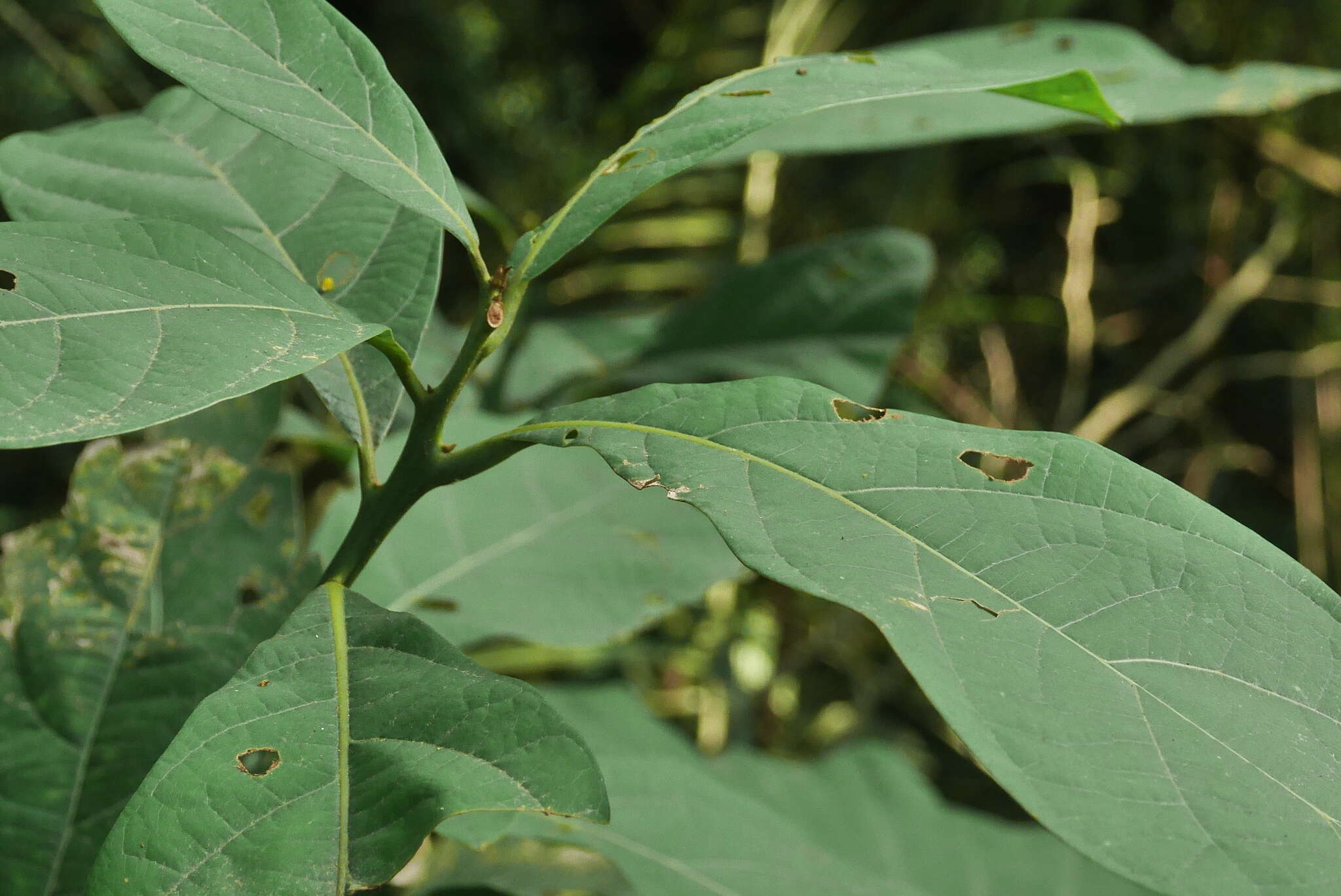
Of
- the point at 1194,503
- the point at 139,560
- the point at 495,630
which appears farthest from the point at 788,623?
the point at 1194,503

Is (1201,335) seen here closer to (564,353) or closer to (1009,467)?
(564,353)

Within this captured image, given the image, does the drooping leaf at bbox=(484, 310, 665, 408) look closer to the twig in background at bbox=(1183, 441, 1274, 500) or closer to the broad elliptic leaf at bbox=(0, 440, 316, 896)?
the broad elliptic leaf at bbox=(0, 440, 316, 896)

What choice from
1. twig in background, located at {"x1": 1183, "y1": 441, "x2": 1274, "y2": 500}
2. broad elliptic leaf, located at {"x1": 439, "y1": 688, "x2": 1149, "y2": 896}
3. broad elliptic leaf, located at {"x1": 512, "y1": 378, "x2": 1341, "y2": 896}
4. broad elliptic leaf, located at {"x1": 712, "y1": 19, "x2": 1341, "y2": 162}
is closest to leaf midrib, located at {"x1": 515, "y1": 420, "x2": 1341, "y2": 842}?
broad elliptic leaf, located at {"x1": 512, "y1": 378, "x2": 1341, "y2": 896}

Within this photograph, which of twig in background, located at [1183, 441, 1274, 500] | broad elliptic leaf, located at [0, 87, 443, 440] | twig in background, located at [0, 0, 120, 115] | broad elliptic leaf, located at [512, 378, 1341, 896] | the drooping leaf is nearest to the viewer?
Answer: broad elliptic leaf, located at [512, 378, 1341, 896]

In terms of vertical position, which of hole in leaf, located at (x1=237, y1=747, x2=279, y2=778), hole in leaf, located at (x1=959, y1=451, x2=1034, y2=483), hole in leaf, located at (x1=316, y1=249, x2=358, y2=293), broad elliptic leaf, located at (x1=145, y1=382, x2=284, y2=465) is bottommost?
hole in leaf, located at (x1=237, y1=747, x2=279, y2=778)

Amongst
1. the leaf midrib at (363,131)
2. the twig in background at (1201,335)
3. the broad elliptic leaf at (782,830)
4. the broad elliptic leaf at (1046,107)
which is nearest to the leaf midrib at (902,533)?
the leaf midrib at (363,131)

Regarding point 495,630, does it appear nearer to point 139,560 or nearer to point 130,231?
point 139,560

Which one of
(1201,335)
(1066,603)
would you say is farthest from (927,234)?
(1066,603)
